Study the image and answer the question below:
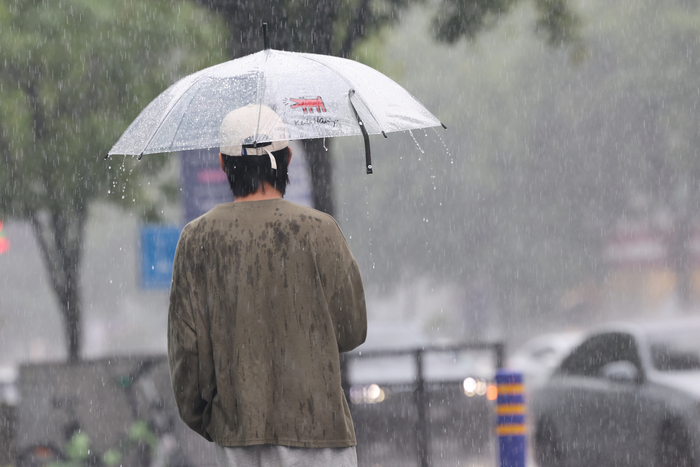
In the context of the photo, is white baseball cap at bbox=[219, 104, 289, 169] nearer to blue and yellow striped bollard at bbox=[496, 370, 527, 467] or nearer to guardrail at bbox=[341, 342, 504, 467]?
blue and yellow striped bollard at bbox=[496, 370, 527, 467]

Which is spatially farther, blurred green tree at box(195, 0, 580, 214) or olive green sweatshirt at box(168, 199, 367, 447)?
blurred green tree at box(195, 0, 580, 214)

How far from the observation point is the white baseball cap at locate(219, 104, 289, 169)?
281 cm

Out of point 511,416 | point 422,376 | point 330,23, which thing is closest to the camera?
point 511,416

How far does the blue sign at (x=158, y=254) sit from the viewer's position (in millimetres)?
7986

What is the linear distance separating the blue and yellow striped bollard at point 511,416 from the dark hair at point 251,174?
10.7 ft

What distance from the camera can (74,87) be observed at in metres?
10.1

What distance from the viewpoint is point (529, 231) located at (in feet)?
112

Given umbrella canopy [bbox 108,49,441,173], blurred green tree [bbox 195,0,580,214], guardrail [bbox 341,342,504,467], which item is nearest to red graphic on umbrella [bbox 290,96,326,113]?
umbrella canopy [bbox 108,49,441,173]

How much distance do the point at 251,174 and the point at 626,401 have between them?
5.17m

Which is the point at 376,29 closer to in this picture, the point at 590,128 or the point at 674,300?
the point at 590,128

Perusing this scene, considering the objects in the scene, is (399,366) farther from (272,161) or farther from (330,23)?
(272,161)

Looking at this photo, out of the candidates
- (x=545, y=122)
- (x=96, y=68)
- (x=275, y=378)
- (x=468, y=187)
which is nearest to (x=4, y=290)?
(x=468, y=187)

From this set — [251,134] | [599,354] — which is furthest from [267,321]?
[599,354]

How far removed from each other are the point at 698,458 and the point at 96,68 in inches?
276
